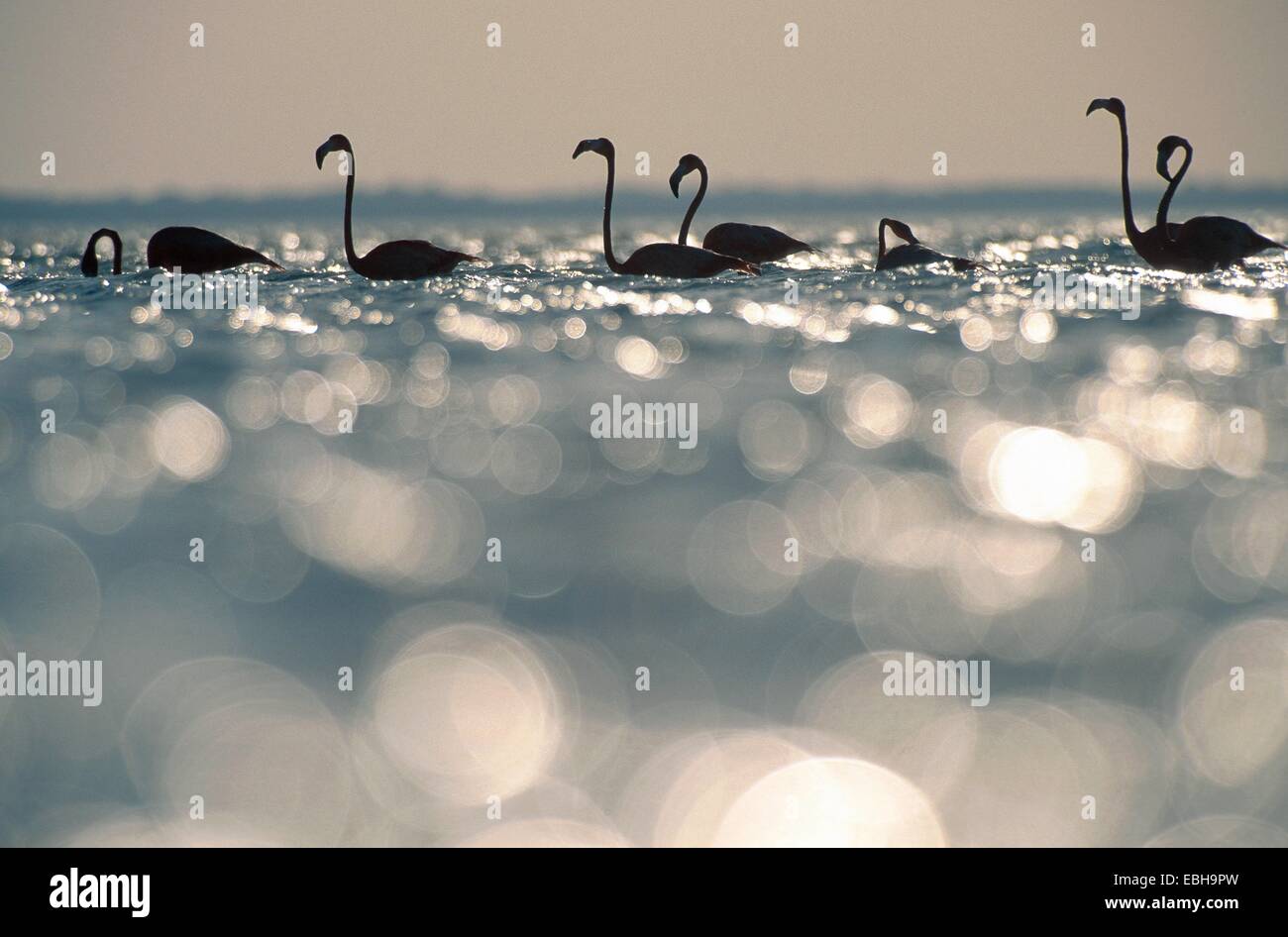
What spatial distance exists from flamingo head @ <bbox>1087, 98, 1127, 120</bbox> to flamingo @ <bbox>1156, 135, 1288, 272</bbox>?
1.28 metres

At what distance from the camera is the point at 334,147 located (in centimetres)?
2464

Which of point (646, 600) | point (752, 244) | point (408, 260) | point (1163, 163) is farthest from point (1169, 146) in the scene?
point (646, 600)

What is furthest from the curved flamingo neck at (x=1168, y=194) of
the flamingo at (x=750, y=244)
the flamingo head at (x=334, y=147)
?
the flamingo head at (x=334, y=147)

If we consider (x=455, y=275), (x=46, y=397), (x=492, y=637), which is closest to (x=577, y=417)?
(x=46, y=397)

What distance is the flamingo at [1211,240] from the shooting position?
24.3 m

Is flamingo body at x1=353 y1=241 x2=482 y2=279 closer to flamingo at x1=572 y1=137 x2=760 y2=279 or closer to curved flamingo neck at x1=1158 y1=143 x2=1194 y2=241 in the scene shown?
flamingo at x1=572 y1=137 x2=760 y2=279

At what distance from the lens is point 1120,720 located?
19.7ft

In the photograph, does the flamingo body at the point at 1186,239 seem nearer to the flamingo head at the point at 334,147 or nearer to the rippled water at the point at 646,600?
the rippled water at the point at 646,600

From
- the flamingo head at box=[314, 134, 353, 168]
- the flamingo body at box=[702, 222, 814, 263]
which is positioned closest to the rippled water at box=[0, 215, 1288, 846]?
the flamingo head at box=[314, 134, 353, 168]

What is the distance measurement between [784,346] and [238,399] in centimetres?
657

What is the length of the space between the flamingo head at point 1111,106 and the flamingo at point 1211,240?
1.28 meters

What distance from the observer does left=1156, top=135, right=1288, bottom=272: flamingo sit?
24.3 m

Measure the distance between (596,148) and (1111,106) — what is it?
8485mm

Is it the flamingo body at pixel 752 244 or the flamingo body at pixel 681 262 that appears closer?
the flamingo body at pixel 681 262
